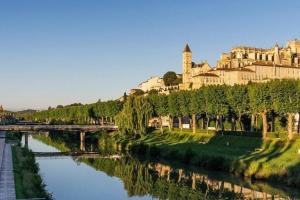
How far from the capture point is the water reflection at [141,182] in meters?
35.7

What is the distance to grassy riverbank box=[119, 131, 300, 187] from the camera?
127ft

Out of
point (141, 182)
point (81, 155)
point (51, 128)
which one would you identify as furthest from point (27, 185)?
point (51, 128)

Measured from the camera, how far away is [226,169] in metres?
45.0

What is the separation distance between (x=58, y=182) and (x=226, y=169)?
16.1 m

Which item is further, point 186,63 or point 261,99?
point 186,63

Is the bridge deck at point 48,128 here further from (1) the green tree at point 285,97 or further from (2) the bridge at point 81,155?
(1) the green tree at point 285,97

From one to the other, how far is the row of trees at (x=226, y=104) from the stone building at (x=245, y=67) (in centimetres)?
5466

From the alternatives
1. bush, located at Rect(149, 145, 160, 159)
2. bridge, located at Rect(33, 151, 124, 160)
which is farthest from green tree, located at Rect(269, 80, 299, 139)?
bridge, located at Rect(33, 151, 124, 160)

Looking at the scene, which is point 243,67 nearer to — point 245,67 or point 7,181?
point 245,67

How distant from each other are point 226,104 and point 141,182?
2712 cm

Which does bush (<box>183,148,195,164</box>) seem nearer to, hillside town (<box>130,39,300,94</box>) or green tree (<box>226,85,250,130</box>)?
green tree (<box>226,85,250,130</box>)

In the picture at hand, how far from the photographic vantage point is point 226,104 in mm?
66812

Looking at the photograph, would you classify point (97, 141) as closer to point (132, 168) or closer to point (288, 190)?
point (132, 168)

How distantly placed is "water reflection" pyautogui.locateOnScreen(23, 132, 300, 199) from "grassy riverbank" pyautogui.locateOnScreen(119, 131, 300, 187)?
135cm
